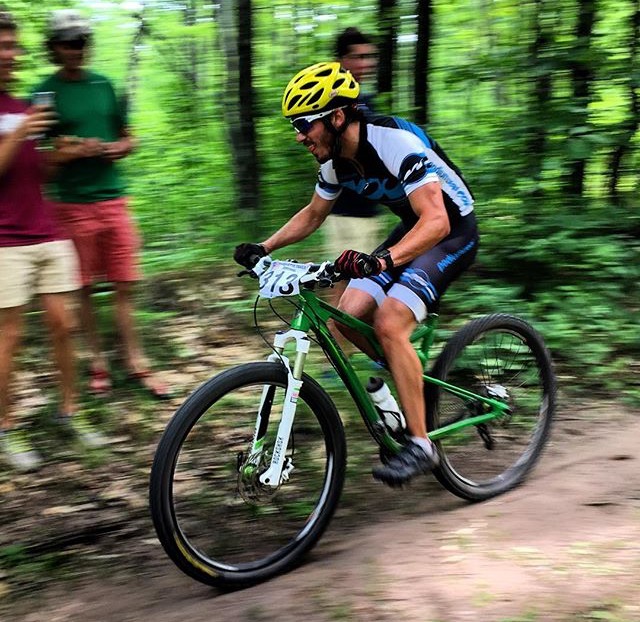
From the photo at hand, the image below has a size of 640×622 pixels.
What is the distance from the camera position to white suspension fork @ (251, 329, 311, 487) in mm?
2844

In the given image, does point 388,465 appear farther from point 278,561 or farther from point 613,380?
point 613,380

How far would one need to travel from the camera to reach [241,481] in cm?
293

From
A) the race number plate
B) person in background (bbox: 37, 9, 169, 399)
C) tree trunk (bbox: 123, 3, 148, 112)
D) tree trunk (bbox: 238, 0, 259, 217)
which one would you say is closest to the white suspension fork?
the race number plate

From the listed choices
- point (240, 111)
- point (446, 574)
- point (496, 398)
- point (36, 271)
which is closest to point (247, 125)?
point (240, 111)

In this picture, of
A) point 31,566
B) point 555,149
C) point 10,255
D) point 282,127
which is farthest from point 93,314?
point 555,149

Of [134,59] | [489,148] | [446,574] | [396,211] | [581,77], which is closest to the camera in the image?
[446,574]

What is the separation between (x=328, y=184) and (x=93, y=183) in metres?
1.74

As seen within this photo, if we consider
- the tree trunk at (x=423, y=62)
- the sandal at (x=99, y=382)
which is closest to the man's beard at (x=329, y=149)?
the sandal at (x=99, y=382)

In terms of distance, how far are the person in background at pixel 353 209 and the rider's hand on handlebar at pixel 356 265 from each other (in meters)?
1.77

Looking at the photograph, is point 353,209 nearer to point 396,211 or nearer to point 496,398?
point 396,211

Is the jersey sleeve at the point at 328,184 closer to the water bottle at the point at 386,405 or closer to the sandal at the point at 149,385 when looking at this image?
the water bottle at the point at 386,405

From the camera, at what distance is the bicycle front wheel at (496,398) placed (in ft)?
11.6

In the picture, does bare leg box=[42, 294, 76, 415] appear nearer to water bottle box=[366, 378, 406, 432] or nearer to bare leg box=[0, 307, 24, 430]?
bare leg box=[0, 307, 24, 430]

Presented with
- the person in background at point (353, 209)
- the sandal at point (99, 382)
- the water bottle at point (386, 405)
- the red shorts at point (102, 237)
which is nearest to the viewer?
the water bottle at point (386, 405)
